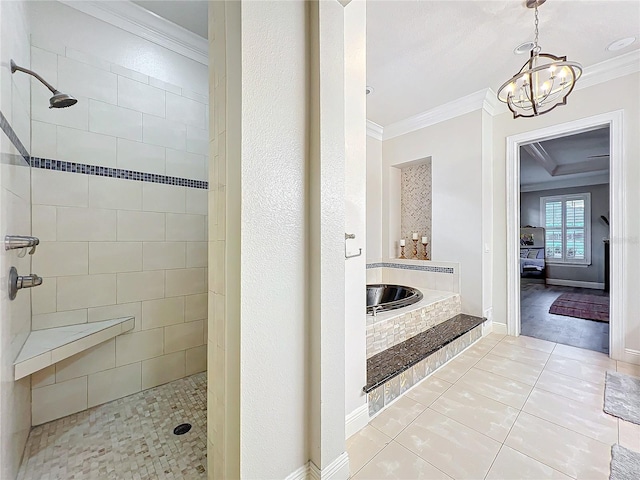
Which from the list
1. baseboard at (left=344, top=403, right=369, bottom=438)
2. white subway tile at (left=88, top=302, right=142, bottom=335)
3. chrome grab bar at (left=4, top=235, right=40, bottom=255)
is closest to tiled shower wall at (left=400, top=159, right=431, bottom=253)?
baseboard at (left=344, top=403, right=369, bottom=438)

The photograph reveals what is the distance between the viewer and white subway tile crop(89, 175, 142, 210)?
1835 mm

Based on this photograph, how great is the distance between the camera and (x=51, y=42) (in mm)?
1692

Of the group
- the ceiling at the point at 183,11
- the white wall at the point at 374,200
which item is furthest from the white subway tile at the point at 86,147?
the white wall at the point at 374,200

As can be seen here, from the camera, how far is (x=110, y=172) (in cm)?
190

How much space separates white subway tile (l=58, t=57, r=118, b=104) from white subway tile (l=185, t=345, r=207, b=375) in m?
1.96

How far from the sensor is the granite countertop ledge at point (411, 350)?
1.78 m

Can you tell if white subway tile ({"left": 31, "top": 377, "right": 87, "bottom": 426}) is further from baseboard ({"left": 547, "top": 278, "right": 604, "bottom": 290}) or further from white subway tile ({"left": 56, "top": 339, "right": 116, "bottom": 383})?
baseboard ({"left": 547, "top": 278, "right": 604, "bottom": 290})

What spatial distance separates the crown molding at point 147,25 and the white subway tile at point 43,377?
2.31 m

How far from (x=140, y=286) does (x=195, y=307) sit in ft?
1.47

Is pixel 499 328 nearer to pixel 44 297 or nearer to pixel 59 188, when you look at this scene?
pixel 44 297

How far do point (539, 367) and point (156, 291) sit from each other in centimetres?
323

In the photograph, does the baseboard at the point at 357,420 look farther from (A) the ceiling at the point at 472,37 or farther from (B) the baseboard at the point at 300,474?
(A) the ceiling at the point at 472,37

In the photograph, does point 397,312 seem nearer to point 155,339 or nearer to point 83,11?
point 155,339

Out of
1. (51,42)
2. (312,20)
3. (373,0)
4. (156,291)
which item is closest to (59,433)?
(156,291)
